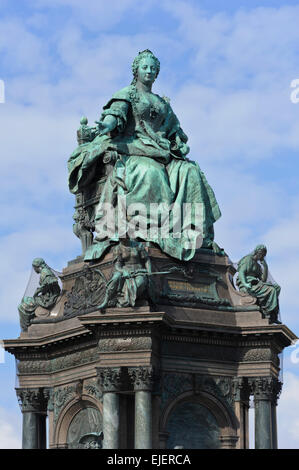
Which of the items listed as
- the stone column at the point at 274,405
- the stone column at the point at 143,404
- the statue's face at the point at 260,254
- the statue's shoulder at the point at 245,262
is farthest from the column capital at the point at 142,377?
the statue's face at the point at 260,254

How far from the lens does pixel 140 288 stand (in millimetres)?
56781

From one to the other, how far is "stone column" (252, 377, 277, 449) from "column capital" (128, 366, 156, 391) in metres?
3.50

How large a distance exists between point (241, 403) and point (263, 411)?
74cm

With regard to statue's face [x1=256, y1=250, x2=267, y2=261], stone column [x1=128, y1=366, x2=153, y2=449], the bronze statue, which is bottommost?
stone column [x1=128, y1=366, x2=153, y2=449]

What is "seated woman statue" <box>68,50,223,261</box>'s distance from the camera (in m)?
59.2

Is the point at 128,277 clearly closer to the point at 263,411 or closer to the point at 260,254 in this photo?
the point at 260,254

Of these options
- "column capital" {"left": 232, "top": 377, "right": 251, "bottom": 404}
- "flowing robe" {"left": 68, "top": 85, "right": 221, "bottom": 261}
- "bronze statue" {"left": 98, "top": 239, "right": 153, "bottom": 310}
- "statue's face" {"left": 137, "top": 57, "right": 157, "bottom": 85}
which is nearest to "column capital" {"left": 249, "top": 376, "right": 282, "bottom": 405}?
"column capital" {"left": 232, "top": 377, "right": 251, "bottom": 404}

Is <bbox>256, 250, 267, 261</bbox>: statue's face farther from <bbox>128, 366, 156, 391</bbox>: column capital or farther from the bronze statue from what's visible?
<bbox>128, 366, 156, 391</bbox>: column capital

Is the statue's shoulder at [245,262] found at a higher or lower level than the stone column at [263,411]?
higher

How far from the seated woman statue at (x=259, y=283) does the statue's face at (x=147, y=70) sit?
253 inches

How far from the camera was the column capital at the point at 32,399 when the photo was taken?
Answer: 197 feet

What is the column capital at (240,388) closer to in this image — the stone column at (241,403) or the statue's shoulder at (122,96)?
the stone column at (241,403)

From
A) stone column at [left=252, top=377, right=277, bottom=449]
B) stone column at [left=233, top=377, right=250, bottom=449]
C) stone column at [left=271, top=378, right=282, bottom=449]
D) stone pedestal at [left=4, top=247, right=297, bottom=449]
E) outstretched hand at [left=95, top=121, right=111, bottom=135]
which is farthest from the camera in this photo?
outstretched hand at [left=95, top=121, right=111, bottom=135]
